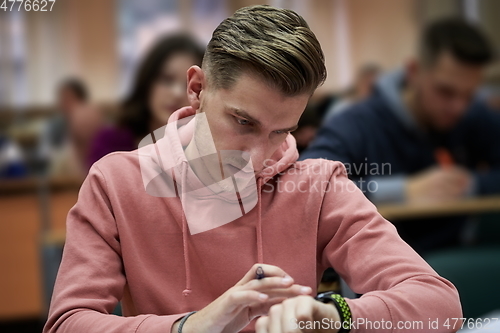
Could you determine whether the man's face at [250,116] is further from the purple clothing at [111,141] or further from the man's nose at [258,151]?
the purple clothing at [111,141]

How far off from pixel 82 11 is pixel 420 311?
2135 mm

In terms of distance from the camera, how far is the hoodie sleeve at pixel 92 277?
2.16ft

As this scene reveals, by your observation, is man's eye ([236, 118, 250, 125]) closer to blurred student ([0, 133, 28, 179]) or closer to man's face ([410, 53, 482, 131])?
man's face ([410, 53, 482, 131])

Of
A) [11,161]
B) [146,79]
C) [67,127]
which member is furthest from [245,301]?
[11,161]

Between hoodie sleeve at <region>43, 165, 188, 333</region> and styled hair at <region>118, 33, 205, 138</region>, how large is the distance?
0.21 m

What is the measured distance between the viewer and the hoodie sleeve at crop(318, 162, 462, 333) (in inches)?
26.2

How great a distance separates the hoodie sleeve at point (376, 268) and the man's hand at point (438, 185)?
3.03 feet

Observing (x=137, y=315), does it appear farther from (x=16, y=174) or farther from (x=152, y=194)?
(x=16, y=174)

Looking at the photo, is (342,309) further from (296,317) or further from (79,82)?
(79,82)

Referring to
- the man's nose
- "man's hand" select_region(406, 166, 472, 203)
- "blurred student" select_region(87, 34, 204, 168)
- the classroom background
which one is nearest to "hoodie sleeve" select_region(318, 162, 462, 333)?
the man's nose

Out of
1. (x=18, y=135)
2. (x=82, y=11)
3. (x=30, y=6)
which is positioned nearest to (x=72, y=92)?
(x=82, y=11)

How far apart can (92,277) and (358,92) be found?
70.2 inches

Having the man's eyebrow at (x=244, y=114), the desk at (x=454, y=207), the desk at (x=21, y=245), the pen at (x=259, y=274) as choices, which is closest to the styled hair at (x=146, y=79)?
the man's eyebrow at (x=244, y=114)

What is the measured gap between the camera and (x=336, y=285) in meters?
0.76
